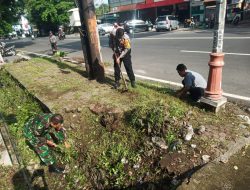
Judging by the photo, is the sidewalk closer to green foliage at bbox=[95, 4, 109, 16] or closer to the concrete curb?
the concrete curb

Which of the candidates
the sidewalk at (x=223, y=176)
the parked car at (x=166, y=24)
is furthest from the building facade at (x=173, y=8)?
the sidewalk at (x=223, y=176)

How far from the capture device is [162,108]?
4.10 m

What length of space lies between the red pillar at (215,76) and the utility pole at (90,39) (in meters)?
3.42

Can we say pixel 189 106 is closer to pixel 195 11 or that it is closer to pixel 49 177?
pixel 49 177

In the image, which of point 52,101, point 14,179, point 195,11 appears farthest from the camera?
point 195,11

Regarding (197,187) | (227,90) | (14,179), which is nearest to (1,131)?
(14,179)

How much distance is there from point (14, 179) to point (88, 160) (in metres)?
1.18

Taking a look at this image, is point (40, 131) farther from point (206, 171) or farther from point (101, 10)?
point (101, 10)

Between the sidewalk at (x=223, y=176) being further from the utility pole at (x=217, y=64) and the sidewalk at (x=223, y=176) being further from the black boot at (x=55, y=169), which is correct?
the black boot at (x=55, y=169)

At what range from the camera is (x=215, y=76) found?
13.8 ft

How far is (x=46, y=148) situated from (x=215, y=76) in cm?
315

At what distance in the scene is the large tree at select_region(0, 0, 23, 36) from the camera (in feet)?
64.4

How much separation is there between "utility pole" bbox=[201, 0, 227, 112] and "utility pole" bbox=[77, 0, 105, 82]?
11.2 ft

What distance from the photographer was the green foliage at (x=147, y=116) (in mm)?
3937
